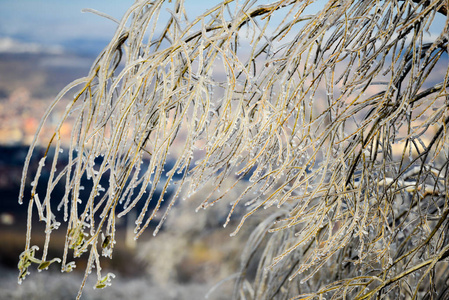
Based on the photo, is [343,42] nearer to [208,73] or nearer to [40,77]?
[208,73]

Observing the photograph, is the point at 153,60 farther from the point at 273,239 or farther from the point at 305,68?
the point at 273,239

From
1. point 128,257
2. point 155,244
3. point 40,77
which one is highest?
point 40,77

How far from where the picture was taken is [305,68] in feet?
4.92

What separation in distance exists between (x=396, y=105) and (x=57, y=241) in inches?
567

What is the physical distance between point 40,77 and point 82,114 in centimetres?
1631

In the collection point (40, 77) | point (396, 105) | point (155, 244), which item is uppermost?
point (40, 77)

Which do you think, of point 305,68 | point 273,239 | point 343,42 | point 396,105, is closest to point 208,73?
point 305,68

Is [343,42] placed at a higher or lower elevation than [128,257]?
lower

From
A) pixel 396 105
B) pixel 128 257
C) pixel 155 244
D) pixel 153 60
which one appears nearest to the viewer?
pixel 153 60

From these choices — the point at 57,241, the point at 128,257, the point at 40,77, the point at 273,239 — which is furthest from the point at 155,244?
the point at 40,77

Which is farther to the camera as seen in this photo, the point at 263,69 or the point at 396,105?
the point at 396,105

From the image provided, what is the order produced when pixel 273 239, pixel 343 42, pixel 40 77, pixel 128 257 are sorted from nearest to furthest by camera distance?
pixel 343 42 < pixel 273 239 < pixel 128 257 < pixel 40 77

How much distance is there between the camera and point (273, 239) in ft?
10.5

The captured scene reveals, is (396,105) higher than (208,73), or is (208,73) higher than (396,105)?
(208,73)
